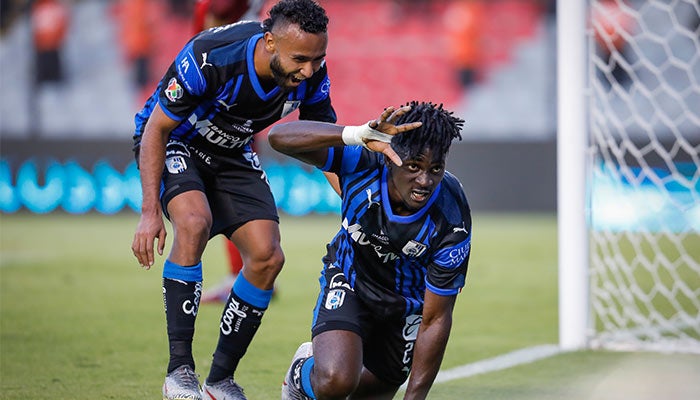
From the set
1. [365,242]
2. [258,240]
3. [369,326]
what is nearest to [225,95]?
[258,240]

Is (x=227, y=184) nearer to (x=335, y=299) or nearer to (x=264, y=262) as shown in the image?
(x=264, y=262)

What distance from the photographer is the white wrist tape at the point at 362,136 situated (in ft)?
11.6

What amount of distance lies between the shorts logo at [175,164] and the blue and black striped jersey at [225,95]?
0.12 m

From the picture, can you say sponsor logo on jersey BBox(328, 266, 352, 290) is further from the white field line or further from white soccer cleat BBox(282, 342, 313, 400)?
the white field line

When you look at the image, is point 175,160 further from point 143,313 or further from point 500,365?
point 143,313

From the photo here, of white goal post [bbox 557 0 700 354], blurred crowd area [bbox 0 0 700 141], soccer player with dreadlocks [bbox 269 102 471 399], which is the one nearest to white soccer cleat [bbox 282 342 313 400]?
soccer player with dreadlocks [bbox 269 102 471 399]

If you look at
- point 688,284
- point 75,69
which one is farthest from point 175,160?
point 75,69

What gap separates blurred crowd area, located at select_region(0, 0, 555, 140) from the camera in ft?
59.1

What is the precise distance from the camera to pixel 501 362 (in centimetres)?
540

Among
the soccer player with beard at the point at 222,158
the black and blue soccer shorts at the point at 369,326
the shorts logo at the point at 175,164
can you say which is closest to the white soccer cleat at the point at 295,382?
the black and blue soccer shorts at the point at 369,326

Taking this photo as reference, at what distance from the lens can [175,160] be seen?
4.36 meters

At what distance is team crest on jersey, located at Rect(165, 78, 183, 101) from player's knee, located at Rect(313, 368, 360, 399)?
1205mm

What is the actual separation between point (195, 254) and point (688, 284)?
17.5ft

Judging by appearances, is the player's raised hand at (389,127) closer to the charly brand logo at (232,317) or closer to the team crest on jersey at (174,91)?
the team crest on jersey at (174,91)
